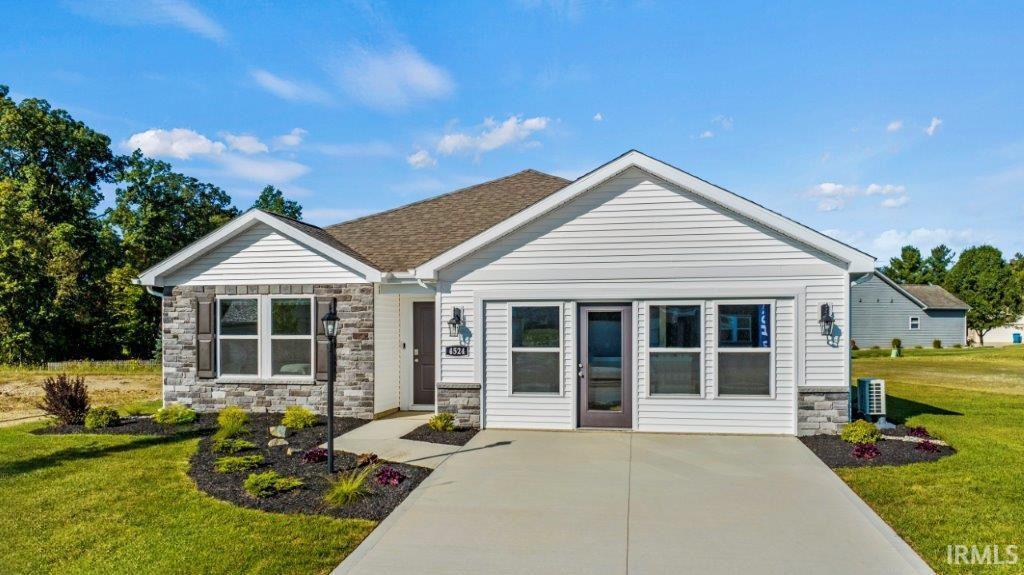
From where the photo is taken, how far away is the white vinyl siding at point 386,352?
34.0ft

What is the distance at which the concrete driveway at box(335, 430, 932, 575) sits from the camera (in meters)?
4.41

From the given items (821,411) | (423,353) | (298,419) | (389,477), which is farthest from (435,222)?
(821,411)

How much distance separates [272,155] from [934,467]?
82.6 feet

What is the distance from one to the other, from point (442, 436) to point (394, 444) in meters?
0.85

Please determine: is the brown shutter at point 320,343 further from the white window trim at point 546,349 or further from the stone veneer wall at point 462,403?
the white window trim at point 546,349

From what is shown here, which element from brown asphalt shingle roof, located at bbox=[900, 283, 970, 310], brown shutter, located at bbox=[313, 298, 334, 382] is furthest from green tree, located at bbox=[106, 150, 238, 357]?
brown asphalt shingle roof, located at bbox=[900, 283, 970, 310]

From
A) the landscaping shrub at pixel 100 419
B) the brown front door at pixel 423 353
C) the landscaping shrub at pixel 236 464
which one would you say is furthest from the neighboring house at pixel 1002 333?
the landscaping shrub at pixel 100 419

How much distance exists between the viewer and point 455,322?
938 cm

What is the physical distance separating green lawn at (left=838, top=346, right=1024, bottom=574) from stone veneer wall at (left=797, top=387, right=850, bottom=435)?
4.74 feet

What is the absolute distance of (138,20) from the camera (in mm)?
10953

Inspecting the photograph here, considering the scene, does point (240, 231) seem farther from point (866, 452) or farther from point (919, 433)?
point (919, 433)

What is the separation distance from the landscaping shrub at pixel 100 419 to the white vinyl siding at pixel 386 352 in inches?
181

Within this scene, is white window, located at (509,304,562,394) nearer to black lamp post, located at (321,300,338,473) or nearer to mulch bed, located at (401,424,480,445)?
mulch bed, located at (401,424,480,445)

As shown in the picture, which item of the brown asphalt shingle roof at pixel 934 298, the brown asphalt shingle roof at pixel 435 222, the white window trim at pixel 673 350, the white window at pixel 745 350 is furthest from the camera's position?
the brown asphalt shingle roof at pixel 934 298
